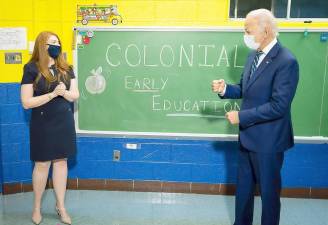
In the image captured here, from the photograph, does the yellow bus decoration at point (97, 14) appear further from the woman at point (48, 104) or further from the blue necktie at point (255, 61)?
the blue necktie at point (255, 61)

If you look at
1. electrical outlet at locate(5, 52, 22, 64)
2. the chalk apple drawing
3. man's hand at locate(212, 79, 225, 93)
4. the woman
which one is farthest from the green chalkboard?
man's hand at locate(212, 79, 225, 93)

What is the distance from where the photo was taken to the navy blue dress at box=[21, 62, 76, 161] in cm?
255

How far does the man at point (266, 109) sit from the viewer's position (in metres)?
2.09

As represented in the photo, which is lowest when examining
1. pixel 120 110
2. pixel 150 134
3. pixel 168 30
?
pixel 150 134

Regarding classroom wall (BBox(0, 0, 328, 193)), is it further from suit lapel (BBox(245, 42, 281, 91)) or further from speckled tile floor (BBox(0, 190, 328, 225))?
suit lapel (BBox(245, 42, 281, 91))

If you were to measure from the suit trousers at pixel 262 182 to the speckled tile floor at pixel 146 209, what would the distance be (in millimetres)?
529

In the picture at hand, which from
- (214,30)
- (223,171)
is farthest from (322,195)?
(214,30)

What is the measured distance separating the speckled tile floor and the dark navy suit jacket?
3.26ft

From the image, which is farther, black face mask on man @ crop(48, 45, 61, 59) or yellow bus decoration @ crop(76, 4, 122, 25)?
yellow bus decoration @ crop(76, 4, 122, 25)

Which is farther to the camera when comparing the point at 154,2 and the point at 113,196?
the point at 113,196

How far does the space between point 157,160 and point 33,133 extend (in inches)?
49.8

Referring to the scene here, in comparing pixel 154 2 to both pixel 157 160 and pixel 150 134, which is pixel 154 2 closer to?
pixel 150 134

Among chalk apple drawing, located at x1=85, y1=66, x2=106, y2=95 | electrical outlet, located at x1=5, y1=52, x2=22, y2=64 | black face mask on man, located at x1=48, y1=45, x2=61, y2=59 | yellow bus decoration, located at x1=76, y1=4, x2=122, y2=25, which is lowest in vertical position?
chalk apple drawing, located at x1=85, y1=66, x2=106, y2=95

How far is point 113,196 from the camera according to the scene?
3.36 meters
